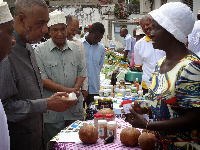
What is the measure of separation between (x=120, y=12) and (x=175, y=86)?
2102 centimetres

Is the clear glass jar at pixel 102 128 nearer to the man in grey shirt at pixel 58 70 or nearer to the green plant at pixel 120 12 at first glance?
the man in grey shirt at pixel 58 70

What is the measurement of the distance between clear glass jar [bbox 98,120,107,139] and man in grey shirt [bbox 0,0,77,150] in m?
0.62

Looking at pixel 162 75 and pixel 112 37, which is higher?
pixel 162 75

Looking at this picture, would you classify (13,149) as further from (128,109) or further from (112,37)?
(112,37)

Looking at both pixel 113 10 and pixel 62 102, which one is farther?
pixel 113 10

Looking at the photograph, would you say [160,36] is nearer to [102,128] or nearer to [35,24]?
[35,24]

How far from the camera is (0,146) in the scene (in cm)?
121

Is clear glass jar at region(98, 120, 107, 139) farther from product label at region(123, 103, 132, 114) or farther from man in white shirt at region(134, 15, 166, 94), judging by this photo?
man in white shirt at region(134, 15, 166, 94)

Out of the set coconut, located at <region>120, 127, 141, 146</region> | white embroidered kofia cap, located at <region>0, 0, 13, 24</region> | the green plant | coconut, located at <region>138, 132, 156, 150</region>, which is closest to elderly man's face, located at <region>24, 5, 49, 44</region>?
white embroidered kofia cap, located at <region>0, 0, 13, 24</region>

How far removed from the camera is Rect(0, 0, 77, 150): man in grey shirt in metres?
2.30

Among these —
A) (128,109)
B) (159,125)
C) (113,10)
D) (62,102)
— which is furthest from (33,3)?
(113,10)

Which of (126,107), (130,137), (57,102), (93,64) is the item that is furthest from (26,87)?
(93,64)

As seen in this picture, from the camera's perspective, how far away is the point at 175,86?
190 centimetres

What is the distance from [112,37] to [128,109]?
20723mm
